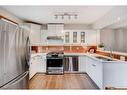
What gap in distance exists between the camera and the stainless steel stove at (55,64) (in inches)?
273

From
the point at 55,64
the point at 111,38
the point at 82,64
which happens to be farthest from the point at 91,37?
the point at 55,64

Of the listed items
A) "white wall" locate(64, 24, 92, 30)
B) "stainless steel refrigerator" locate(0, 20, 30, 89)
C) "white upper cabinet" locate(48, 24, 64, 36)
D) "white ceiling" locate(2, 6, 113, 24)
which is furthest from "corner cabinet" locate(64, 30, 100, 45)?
"stainless steel refrigerator" locate(0, 20, 30, 89)

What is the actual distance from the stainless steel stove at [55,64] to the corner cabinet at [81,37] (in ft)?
2.95

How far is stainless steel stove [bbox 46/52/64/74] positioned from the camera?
6922mm

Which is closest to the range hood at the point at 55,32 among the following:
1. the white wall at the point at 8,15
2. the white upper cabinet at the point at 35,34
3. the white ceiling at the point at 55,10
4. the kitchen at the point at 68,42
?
the kitchen at the point at 68,42

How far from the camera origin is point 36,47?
7816mm

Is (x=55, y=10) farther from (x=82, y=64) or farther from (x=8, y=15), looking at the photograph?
(x=82, y=64)

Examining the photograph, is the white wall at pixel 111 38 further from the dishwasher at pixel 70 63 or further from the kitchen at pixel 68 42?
the dishwasher at pixel 70 63

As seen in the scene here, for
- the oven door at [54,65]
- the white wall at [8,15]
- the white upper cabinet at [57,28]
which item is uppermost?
the white wall at [8,15]

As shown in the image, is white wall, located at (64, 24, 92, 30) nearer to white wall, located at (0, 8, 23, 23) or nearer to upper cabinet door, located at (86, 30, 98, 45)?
upper cabinet door, located at (86, 30, 98, 45)
